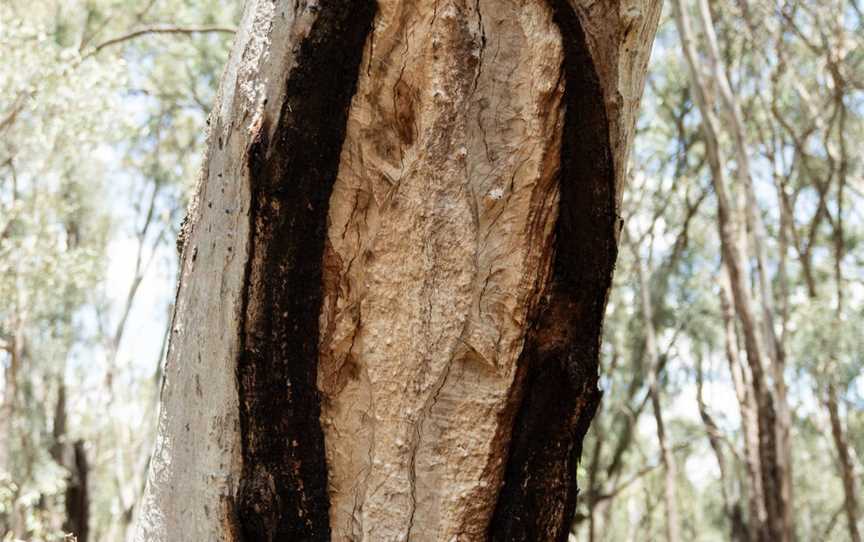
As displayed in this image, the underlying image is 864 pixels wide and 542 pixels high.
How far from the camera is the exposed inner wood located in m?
2.13

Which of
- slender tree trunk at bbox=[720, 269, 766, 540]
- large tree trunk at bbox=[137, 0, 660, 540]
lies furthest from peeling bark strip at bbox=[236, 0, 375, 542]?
slender tree trunk at bbox=[720, 269, 766, 540]

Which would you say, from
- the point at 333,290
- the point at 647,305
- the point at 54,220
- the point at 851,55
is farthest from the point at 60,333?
the point at 333,290

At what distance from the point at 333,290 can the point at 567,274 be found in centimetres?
48

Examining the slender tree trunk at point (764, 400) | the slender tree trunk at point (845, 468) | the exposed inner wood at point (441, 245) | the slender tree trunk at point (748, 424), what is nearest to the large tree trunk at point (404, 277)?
the exposed inner wood at point (441, 245)

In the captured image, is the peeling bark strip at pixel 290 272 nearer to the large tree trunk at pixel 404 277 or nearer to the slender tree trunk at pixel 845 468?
the large tree trunk at pixel 404 277

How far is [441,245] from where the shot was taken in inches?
85.0

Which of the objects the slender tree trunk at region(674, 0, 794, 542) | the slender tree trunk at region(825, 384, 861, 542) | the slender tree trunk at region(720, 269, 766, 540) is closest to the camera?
the slender tree trunk at region(674, 0, 794, 542)

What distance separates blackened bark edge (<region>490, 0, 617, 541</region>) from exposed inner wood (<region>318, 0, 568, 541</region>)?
0.02 meters

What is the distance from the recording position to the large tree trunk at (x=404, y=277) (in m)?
2.09

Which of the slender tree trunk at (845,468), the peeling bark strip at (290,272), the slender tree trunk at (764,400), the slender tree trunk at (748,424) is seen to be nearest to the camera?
the peeling bark strip at (290,272)

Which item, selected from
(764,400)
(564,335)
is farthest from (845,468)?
(564,335)

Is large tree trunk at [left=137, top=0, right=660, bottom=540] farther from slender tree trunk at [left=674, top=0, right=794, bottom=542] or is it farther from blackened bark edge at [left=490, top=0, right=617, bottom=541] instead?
slender tree trunk at [left=674, top=0, right=794, bottom=542]

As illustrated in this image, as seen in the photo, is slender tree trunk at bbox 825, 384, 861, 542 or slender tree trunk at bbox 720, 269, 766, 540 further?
slender tree trunk at bbox 825, 384, 861, 542

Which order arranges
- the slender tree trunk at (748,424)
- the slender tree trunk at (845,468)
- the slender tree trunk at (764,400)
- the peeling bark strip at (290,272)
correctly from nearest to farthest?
the peeling bark strip at (290,272) → the slender tree trunk at (764,400) → the slender tree trunk at (748,424) → the slender tree trunk at (845,468)
